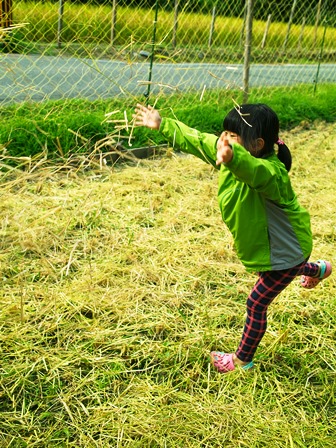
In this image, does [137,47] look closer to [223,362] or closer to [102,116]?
[102,116]

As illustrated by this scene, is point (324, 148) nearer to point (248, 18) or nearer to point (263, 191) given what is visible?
point (248, 18)

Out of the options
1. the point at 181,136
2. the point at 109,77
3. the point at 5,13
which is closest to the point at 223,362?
the point at 181,136

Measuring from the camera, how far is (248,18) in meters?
6.40

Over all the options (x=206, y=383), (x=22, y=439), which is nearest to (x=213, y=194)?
(x=206, y=383)

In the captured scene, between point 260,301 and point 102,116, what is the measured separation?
3.44 meters

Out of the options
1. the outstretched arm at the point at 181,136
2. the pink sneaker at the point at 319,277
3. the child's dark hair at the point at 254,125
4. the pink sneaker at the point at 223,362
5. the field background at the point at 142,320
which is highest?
the child's dark hair at the point at 254,125

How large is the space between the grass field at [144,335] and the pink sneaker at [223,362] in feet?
0.13

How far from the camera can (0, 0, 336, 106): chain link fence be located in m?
5.60

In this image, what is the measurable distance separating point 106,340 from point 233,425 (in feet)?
2.49

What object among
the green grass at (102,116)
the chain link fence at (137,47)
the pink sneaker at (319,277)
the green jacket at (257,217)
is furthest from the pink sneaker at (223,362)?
the chain link fence at (137,47)

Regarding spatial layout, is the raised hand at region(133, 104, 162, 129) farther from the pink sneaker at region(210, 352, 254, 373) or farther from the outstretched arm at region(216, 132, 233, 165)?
the pink sneaker at region(210, 352, 254, 373)

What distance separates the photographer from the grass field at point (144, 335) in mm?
2244

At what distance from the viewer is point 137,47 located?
299 inches

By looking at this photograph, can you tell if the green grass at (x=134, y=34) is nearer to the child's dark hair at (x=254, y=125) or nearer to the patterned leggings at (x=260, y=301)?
the child's dark hair at (x=254, y=125)
